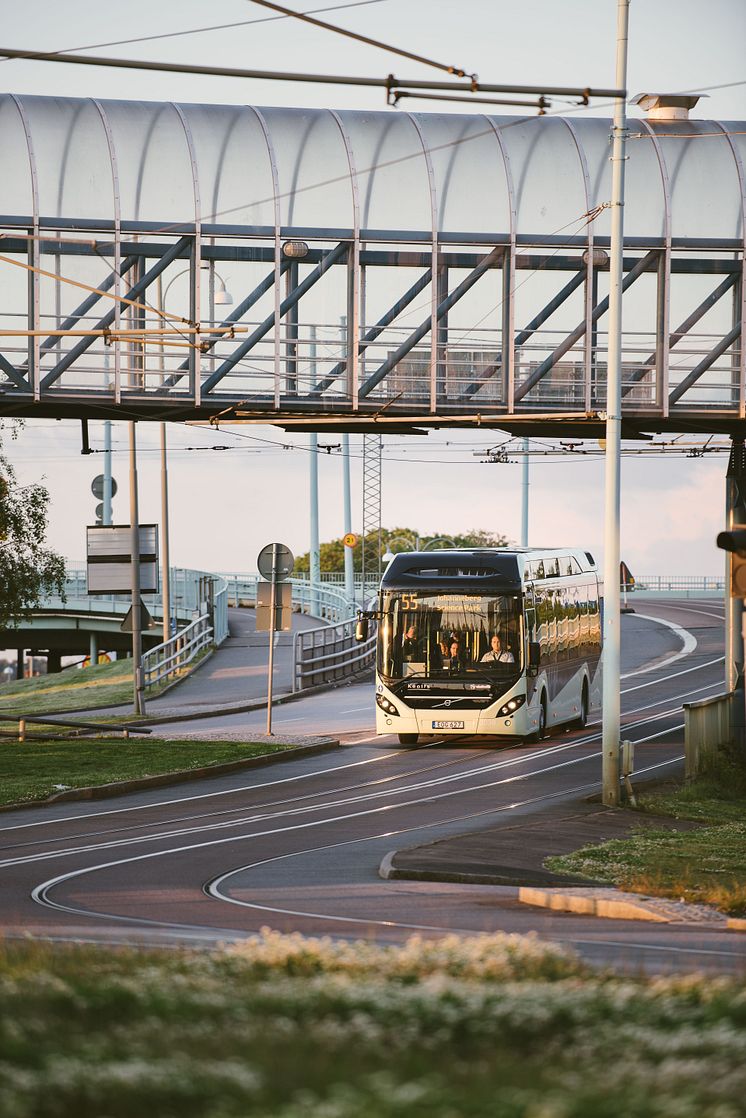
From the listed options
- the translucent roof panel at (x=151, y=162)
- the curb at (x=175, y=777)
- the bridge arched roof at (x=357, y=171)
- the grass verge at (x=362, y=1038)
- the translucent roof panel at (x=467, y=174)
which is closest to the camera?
the grass verge at (x=362, y=1038)

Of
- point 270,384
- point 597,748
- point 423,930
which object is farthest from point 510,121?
point 423,930

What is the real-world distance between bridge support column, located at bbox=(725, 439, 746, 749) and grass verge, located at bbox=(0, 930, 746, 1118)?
21.7 m

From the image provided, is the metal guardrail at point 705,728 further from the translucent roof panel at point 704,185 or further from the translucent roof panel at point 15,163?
the translucent roof panel at point 15,163

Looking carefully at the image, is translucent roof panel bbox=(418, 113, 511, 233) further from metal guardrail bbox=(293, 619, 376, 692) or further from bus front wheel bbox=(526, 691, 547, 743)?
metal guardrail bbox=(293, 619, 376, 692)

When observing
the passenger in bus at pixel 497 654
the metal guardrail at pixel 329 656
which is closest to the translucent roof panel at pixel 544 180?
the passenger in bus at pixel 497 654

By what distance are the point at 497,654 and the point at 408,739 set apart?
9.56 feet

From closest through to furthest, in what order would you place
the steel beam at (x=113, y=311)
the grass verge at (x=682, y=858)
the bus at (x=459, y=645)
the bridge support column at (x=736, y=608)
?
the grass verge at (x=682, y=858)
the steel beam at (x=113, y=311)
the bridge support column at (x=736, y=608)
the bus at (x=459, y=645)

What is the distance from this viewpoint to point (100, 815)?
70.0 feet

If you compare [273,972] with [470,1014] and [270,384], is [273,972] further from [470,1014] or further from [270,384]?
[270,384]

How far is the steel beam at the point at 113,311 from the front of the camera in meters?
26.4

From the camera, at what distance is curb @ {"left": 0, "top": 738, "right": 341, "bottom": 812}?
23.0 meters

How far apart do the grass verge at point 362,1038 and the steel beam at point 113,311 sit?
18.7m

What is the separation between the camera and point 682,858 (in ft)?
54.7

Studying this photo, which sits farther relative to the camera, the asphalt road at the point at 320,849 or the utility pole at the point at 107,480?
the utility pole at the point at 107,480
